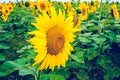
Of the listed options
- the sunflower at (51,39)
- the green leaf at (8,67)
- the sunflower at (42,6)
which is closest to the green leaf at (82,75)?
the green leaf at (8,67)

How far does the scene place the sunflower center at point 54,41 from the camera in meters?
1.76

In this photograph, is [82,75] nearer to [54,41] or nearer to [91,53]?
[91,53]

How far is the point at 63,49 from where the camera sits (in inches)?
74.6

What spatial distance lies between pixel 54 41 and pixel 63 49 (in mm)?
155

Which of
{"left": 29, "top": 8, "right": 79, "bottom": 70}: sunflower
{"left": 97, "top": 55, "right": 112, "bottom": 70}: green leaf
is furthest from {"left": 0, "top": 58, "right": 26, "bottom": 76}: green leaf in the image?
{"left": 97, "top": 55, "right": 112, "bottom": 70}: green leaf

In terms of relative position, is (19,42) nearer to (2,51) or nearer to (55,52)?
(2,51)

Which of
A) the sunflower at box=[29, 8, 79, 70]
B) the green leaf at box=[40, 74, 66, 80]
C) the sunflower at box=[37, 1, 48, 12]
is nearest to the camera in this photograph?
the sunflower at box=[29, 8, 79, 70]

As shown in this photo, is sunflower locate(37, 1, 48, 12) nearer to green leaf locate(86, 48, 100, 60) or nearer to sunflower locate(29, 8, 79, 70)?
green leaf locate(86, 48, 100, 60)

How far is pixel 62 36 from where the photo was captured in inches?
72.2

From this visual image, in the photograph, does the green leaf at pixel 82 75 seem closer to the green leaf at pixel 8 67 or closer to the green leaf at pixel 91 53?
the green leaf at pixel 91 53

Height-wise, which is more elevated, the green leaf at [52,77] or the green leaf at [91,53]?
the green leaf at [52,77]

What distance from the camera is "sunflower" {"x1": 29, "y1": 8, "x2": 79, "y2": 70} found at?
1702 mm

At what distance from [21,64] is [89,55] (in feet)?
3.91

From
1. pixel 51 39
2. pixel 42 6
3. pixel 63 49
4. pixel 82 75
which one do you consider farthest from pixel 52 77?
pixel 42 6
